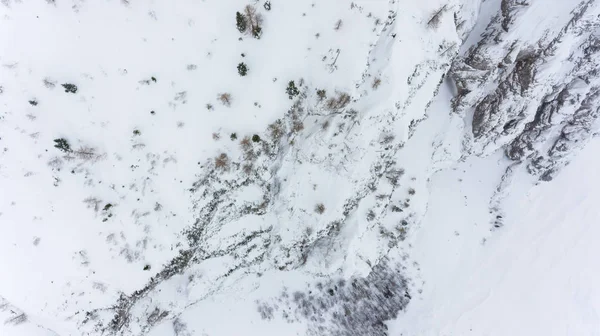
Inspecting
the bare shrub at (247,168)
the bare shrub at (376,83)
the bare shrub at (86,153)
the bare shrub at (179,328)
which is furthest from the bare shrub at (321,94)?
the bare shrub at (179,328)

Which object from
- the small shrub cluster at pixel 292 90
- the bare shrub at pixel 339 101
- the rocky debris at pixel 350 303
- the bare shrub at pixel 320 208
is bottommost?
the rocky debris at pixel 350 303

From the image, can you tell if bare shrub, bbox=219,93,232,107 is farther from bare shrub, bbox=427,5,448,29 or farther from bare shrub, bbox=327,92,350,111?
bare shrub, bbox=427,5,448,29

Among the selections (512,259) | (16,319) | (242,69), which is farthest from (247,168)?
(512,259)

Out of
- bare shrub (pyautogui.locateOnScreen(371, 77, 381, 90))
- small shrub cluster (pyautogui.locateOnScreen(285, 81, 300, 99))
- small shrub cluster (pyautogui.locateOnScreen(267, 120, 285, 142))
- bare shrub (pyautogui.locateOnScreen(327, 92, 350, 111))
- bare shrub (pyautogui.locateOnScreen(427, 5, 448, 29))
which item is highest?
small shrub cluster (pyautogui.locateOnScreen(285, 81, 300, 99))

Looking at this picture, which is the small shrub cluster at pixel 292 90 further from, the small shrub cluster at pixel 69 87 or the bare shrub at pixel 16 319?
the bare shrub at pixel 16 319

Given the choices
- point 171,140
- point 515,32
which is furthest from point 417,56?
point 171,140

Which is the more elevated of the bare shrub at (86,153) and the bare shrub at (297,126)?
the bare shrub at (86,153)

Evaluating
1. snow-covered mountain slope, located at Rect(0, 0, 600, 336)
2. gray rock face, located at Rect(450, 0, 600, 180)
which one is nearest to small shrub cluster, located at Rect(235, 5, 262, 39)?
snow-covered mountain slope, located at Rect(0, 0, 600, 336)

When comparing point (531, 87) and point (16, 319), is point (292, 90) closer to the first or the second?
point (531, 87)

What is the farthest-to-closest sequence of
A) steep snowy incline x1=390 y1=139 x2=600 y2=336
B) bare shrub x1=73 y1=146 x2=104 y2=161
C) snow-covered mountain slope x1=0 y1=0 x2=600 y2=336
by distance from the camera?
steep snowy incline x1=390 y1=139 x2=600 y2=336
bare shrub x1=73 y1=146 x2=104 y2=161
snow-covered mountain slope x1=0 y1=0 x2=600 y2=336
